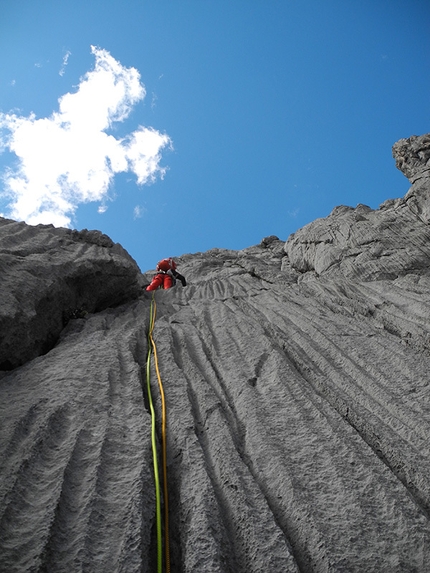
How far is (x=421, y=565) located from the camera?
2064 mm

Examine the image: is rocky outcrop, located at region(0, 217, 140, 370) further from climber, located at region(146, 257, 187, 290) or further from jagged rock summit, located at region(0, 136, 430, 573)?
climber, located at region(146, 257, 187, 290)

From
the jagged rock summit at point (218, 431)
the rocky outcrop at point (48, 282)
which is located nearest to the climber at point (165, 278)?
the rocky outcrop at point (48, 282)

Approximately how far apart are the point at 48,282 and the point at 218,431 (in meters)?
3.77

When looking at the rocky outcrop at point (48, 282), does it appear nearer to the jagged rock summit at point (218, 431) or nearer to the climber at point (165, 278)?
the jagged rock summit at point (218, 431)

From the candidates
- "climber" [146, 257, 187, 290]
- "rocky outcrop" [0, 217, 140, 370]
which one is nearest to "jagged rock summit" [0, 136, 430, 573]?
"rocky outcrop" [0, 217, 140, 370]

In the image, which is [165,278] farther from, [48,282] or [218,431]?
[218,431]

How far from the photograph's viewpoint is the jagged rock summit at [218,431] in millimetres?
2178

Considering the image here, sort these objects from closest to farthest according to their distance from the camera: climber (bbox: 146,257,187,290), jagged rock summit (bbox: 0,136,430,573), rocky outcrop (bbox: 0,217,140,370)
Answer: jagged rock summit (bbox: 0,136,430,573)
rocky outcrop (bbox: 0,217,140,370)
climber (bbox: 146,257,187,290)

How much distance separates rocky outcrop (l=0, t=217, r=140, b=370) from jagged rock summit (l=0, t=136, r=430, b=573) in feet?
0.12

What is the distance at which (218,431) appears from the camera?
A: 10.6 ft

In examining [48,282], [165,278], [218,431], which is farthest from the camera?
[165,278]

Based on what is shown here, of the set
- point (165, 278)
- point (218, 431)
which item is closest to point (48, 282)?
point (218, 431)

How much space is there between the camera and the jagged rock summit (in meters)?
2.18

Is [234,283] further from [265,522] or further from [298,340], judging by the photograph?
[265,522]
